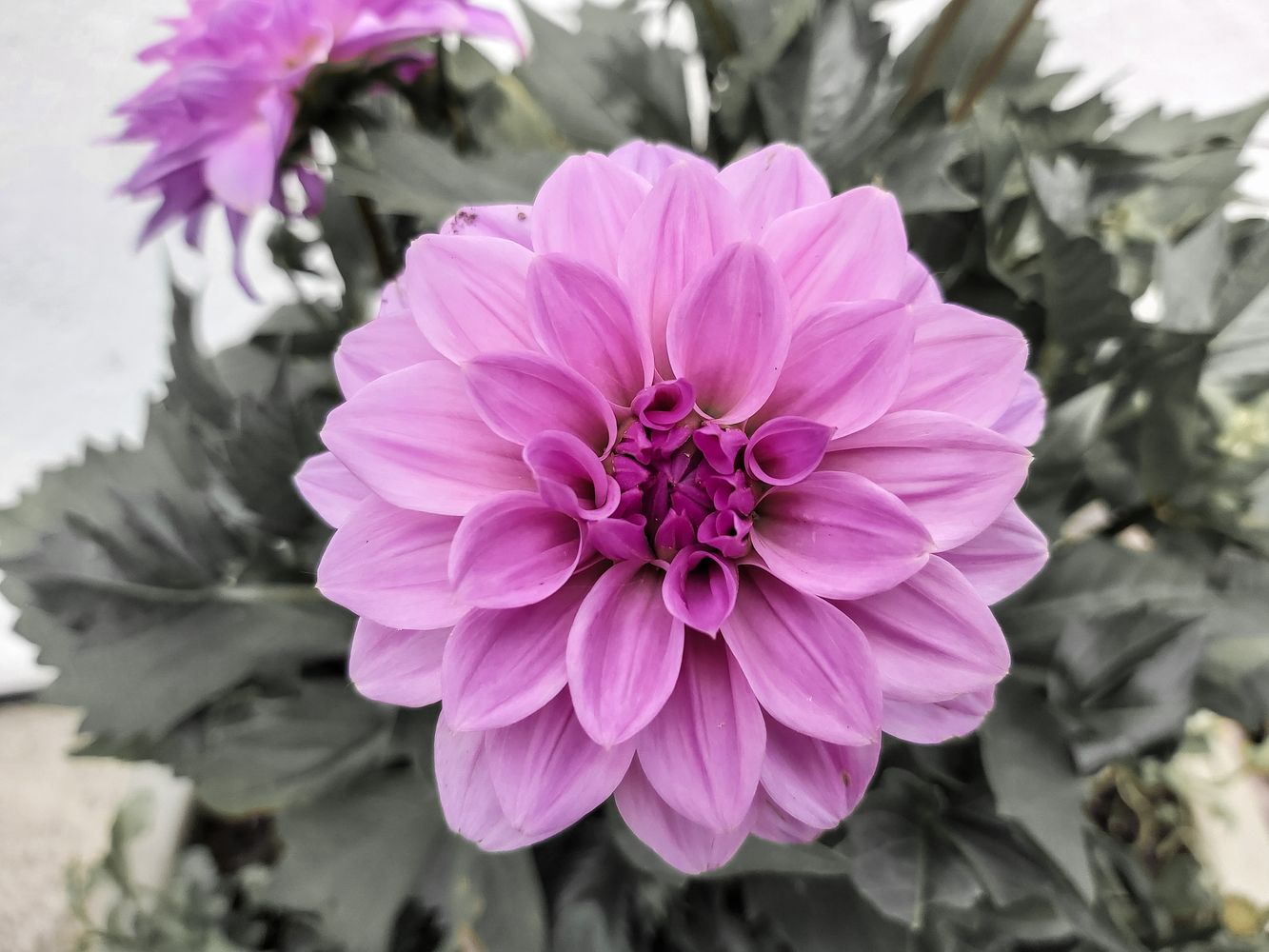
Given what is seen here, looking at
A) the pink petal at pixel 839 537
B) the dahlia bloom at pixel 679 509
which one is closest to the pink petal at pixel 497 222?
the dahlia bloom at pixel 679 509

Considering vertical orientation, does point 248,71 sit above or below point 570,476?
above

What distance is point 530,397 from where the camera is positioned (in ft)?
0.74

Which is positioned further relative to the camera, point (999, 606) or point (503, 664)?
point (999, 606)

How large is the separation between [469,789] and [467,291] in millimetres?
135

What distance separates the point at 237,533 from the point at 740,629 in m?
0.33

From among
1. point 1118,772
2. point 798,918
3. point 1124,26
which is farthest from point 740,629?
point 1124,26

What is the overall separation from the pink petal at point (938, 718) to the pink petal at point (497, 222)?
0.56ft

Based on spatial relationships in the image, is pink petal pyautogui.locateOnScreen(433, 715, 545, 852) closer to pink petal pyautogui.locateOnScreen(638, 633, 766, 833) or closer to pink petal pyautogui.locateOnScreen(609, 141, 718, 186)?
pink petal pyautogui.locateOnScreen(638, 633, 766, 833)

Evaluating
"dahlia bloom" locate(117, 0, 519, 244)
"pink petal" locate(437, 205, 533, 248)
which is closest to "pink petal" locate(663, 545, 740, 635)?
"pink petal" locate(437, 205, 533, 248)

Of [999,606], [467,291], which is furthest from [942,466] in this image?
[999,606]

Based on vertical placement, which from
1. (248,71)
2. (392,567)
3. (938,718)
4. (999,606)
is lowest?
(999,606)

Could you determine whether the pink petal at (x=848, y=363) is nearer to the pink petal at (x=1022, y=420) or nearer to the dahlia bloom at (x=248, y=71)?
the pink petal at (x=1022, y=420)

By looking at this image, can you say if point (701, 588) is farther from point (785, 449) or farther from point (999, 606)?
point (999, 606)

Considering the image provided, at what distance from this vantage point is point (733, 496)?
0.78ft
